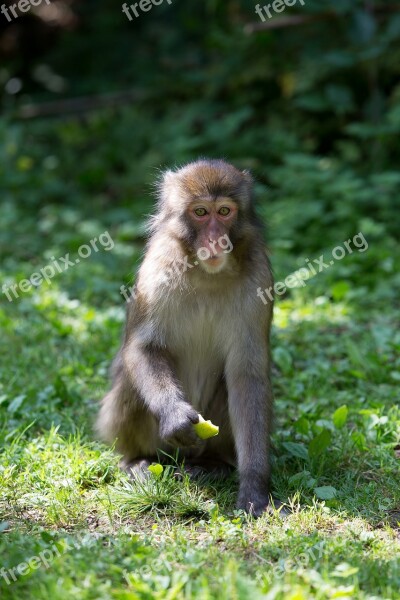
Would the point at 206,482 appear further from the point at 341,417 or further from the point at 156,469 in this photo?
the point at 341,417

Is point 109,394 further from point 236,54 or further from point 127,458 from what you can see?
point 236,54

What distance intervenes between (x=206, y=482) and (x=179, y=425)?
1.72 ft

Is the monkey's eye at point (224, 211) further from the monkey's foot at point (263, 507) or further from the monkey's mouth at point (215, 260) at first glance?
the monkey's foot at point (263, 507)

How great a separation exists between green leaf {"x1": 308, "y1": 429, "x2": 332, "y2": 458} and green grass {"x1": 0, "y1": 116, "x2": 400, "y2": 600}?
0.04ft

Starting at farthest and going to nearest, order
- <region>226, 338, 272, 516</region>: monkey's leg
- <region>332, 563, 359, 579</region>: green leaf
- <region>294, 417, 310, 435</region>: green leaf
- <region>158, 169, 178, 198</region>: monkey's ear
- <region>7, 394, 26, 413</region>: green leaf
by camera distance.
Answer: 1. <region>7, 394, 26, 413</region>: green leaf
2. <region>294, 417, 310, 435</region>: green leaf
3. <region>158, 169, 178, 198</region>: monkey's ear
4. <region>226, 338, 272, 516</region>: monkey's leg
5. <region>332, 563, 359, 579</region>: green leaf

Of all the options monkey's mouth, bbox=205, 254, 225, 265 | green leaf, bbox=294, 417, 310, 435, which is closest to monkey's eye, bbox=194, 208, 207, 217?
monkey's mouth, bbox=205, 254, 225, 265

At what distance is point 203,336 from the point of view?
475 cm

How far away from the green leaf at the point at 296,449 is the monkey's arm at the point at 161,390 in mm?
724

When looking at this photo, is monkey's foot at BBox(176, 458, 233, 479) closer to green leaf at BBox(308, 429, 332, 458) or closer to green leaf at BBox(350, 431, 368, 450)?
green leaf at BBox(308, 429, 332, 458)

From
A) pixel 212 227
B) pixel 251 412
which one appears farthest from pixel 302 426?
pixel 212 227

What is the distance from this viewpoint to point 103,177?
35.2ft

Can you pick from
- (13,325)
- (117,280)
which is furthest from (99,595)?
(117,280)

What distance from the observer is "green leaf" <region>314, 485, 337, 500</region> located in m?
4.39

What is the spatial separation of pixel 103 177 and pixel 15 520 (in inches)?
278
